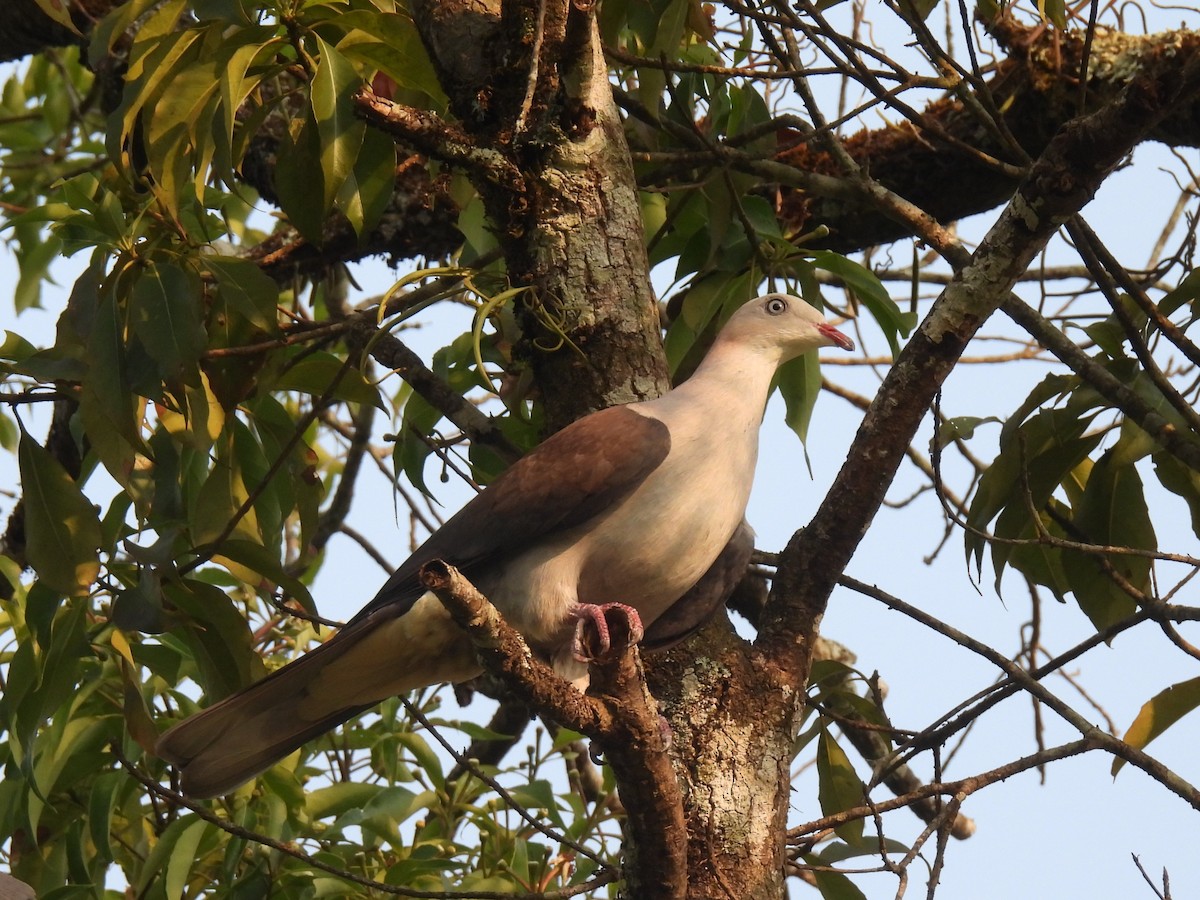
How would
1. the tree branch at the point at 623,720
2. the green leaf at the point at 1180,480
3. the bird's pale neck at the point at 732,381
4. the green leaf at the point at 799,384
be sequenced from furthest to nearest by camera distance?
the green leaf at the point at 799,384 < the bird's pale neck at the point at 732,381 < the green leaf at the point at 1180,480 < the tree branch at the point at 623,720

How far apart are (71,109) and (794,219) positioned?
3159 mm

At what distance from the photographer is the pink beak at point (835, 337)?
3.46m

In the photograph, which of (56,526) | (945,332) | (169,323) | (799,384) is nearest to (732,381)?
(799,384)

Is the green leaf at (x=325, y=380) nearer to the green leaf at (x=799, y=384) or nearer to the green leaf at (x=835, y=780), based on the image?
the green leaf at (x=799, y=384)

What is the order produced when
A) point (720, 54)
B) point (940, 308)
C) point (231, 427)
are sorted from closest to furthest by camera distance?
point (940, 308)
point (231, 427)
point (720, 54)

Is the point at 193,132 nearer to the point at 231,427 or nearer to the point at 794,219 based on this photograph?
the point at 231,427

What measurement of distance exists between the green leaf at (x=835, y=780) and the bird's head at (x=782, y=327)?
960mm

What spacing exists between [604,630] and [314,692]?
34.0 inches

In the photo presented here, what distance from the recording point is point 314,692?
2990 millimetres

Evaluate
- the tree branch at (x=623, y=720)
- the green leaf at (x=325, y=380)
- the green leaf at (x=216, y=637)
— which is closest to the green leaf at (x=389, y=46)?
the green leaf at (x=325, y=380)

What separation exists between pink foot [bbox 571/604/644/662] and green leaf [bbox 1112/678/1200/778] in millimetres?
1123

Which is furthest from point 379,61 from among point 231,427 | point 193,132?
point 231,427

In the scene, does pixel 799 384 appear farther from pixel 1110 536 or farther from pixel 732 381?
pixel 1110 536

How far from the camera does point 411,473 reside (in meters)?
3.54
